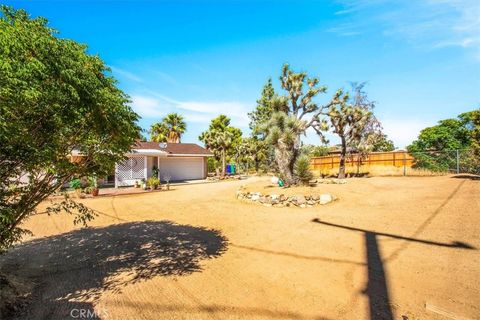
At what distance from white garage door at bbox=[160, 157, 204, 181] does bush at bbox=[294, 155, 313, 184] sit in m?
16.3

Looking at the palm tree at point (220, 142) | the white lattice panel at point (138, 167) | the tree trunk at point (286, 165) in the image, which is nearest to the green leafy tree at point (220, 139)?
the palm tree at point (220, 142)

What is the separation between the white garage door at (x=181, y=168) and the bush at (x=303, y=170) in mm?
16266

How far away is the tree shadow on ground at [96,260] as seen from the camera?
4172 mm

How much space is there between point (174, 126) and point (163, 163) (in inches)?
575

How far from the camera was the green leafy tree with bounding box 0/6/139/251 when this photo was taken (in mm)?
3012

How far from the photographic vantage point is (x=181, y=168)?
28.0 meters

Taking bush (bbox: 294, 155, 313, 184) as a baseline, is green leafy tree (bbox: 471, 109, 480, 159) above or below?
above

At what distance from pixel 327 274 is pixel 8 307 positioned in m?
5.31

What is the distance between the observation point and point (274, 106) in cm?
1741

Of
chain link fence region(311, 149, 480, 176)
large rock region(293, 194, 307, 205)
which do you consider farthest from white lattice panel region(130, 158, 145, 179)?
chain link fence region(311, 149, 480, 176)

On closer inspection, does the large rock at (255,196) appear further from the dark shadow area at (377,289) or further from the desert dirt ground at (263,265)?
the dark shadow area at (377,289)

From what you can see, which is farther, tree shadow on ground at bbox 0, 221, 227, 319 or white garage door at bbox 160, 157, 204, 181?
white garage door at bbox 160, 157, 204, 181

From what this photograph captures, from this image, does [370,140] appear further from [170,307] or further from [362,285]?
[170,307]

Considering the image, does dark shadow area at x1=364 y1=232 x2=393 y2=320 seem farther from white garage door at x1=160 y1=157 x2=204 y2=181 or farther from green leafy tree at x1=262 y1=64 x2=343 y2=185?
white garage door at x1=160 y1=157 x2=204 y2=181
